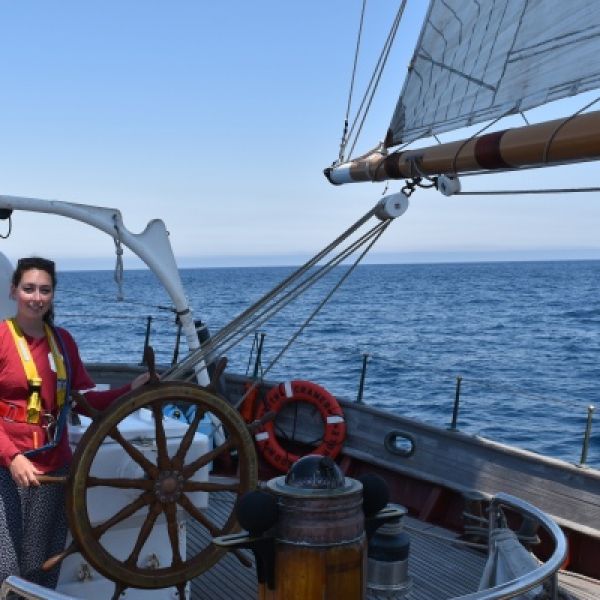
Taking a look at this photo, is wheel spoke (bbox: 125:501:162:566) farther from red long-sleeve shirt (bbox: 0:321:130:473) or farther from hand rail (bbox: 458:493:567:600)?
hand rail (bbox: 458:493:567:600)

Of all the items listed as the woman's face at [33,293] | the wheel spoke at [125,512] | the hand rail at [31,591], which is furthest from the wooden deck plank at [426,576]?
the woman's face at [33,293]

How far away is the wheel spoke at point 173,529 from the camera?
13.4ft

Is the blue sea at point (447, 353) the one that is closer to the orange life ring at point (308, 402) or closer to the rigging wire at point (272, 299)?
the orange life ring at point (308, 402)

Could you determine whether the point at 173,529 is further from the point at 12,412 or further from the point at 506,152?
the point at 506,152

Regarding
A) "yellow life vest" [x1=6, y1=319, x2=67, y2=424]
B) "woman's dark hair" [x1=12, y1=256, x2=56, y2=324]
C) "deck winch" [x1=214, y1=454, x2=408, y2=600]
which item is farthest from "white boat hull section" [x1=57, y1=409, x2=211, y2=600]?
"deck winch" [x1=214, y1=454, x2=408, y2=600]

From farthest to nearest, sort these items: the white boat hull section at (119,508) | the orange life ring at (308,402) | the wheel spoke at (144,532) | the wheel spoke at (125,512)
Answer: the orange life ring at (308,402) < the white boat hull section at (119,508) < the wheel spoke at (144,532) < the wheel spoke at (125,512)

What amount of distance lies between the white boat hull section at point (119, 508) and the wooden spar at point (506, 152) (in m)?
2.16

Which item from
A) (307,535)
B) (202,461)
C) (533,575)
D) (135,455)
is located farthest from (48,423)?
(533,575)

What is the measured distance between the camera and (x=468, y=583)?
5.76m

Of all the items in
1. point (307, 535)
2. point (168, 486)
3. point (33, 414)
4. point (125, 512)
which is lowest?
point (125, 512)

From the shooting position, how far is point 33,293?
12.3 ft

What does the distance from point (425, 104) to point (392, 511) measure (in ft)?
9.84

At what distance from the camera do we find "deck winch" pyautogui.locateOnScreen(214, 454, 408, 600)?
3.05m

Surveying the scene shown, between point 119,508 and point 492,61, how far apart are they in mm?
3300
